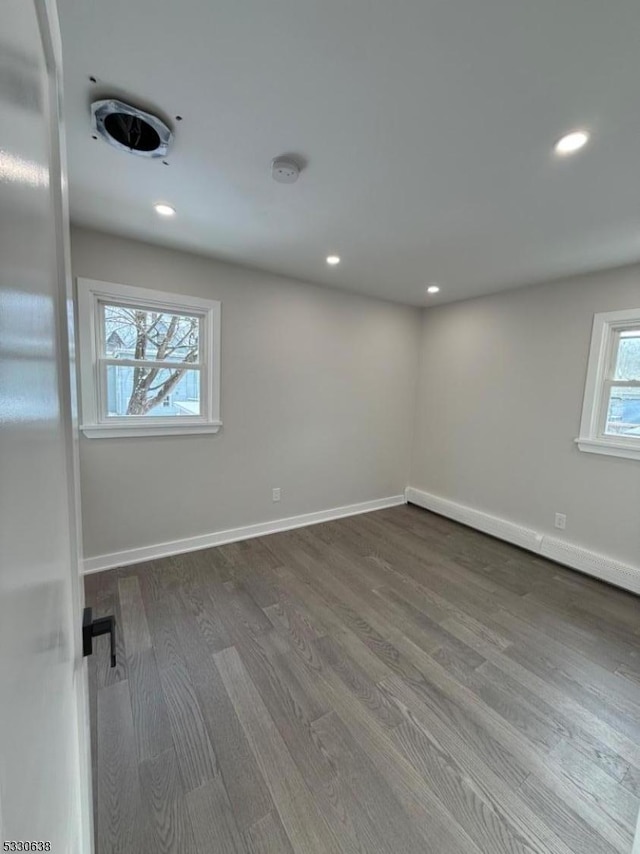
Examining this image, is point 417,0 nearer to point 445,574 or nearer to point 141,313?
point 141,313

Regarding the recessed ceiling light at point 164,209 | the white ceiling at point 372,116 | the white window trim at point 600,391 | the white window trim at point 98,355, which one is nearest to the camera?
the white ceiling at point 372,116

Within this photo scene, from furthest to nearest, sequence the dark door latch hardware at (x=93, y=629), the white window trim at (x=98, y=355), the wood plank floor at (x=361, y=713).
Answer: the white window trim at (x=98, y=355) < the wood plank floor at (x=361, y=713) < the dark door latch hardware at (x=93, y=629)

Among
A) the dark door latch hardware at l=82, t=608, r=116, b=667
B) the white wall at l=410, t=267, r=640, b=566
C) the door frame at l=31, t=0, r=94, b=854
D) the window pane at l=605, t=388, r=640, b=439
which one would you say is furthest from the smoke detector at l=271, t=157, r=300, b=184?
the window pane at l=605, t=388, r=640, b=439

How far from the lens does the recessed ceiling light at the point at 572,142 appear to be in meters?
1.35

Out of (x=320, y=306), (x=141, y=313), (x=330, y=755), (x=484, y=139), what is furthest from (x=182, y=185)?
(x=330, y=755)

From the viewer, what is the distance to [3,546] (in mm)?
257

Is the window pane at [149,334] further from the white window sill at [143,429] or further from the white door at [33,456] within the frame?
the white door at [33,456]

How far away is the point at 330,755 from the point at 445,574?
1.67m

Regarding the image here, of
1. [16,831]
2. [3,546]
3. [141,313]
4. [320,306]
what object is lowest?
[16,831]

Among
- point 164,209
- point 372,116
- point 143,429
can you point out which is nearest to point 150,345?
point 143,429

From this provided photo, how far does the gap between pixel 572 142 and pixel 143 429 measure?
9.62 feet

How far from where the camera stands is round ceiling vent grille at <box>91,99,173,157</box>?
131 cm

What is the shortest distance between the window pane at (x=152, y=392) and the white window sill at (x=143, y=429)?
116 millimetres

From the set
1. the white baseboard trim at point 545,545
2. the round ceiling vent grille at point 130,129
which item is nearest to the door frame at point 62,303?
the round ceiling vent grille at point 130,129
